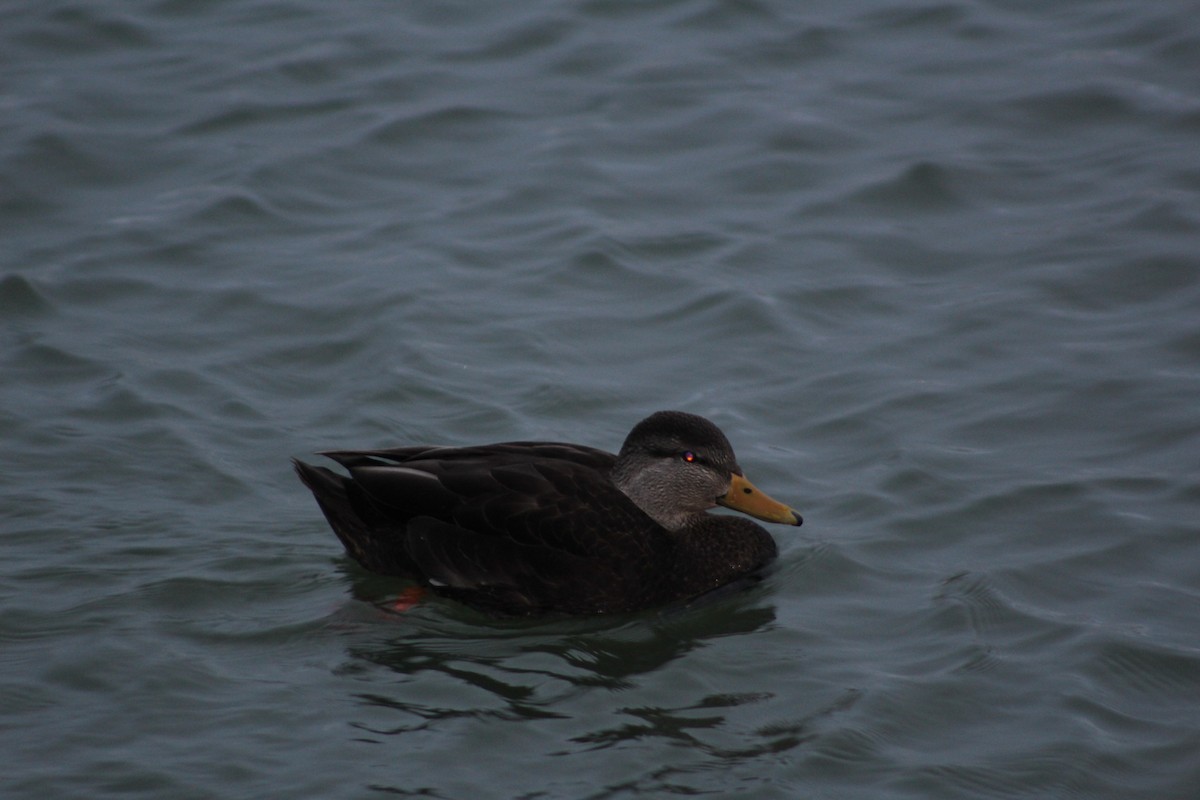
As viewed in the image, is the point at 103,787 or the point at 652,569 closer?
the point at 103,787

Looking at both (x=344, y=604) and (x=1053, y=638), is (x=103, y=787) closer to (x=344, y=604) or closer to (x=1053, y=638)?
(x=344, y=604)

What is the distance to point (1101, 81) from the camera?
13.1m

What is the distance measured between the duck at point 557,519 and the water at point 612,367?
19 cm

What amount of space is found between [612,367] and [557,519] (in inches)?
90.5

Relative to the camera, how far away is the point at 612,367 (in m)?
9.96

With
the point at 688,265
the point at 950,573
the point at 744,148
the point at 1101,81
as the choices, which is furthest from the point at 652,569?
the point at 1101,81

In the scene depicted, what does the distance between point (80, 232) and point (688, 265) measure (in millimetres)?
4416

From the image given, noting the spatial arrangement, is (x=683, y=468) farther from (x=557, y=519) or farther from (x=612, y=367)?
(x=612, y=367)

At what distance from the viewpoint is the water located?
261 inches

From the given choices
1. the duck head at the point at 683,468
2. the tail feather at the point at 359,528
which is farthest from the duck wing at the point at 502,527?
the duck head at the point at 683,468

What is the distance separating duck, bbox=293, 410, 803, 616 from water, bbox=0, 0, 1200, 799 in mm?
190

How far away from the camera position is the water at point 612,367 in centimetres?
663

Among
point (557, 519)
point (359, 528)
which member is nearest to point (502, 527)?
point (557, 519)

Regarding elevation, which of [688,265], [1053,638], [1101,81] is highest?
[1101,81]
